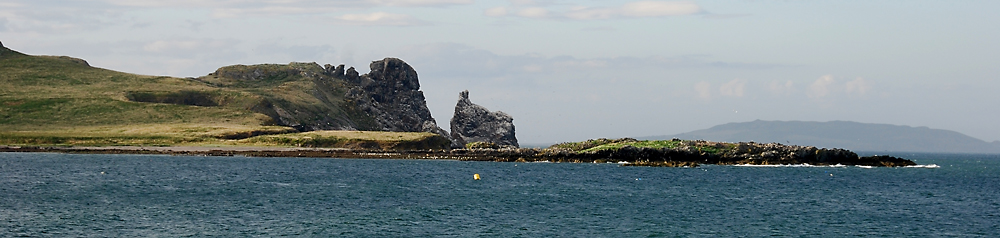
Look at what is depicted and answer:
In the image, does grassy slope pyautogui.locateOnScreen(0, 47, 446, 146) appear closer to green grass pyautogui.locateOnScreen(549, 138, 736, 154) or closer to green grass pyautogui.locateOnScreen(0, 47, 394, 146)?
green grass pyautogui.locateOnScreen(0, 47, 394, 146)

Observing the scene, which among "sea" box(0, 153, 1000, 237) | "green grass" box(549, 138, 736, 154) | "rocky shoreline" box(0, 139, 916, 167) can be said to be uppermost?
"green grass" box(549, 138, 736, 154)

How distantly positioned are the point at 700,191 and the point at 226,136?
9758 centimetres

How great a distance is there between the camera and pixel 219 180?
8188 centimetres

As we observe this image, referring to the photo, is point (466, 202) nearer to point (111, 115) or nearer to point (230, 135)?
point (230, 135)

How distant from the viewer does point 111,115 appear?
167m

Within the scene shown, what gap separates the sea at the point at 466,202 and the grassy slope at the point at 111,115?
135 ft

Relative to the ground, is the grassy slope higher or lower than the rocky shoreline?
higher

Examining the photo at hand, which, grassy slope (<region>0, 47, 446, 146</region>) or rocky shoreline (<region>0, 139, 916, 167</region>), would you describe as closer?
rocky shoreline (<region>0, 139, 916, 167</region>)

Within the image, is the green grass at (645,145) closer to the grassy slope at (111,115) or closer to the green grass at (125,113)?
the grassy slope at (111,115)

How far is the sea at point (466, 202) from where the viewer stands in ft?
170

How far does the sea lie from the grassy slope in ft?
135

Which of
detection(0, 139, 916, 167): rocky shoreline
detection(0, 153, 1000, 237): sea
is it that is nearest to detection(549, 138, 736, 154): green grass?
detection(0, 139, 916, 167): rocky shoreline

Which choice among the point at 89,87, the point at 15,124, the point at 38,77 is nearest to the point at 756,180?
the point at 15,124

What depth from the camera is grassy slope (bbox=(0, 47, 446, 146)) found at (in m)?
146
